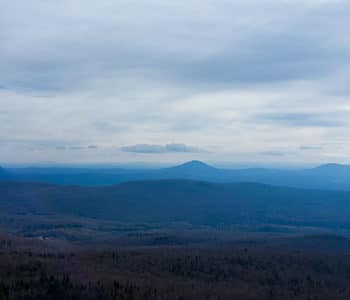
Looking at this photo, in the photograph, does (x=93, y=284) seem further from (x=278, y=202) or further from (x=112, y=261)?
(x=278, y=202)

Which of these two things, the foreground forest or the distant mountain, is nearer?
the foreground forest

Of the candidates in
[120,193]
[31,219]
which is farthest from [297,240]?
[120,193]

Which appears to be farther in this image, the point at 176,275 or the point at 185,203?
the point at 185,203

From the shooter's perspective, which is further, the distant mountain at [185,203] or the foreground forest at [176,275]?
the distant mountain at [185,203]

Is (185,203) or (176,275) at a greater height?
(176,275)
